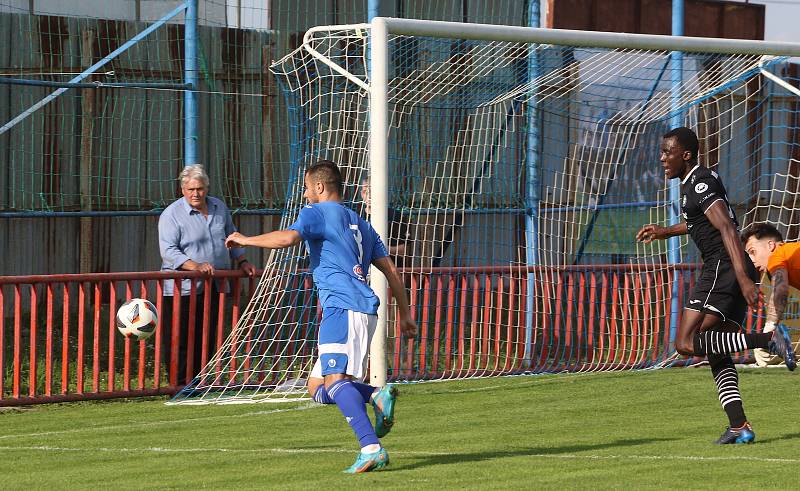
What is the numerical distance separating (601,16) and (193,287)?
15381 millimetres

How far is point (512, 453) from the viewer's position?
359 inches

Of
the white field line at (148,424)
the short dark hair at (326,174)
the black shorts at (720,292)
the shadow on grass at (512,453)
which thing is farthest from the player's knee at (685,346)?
the white field line at (148,424)

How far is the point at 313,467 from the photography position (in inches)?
336

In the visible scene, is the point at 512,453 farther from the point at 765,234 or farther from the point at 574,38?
the point at 574,38

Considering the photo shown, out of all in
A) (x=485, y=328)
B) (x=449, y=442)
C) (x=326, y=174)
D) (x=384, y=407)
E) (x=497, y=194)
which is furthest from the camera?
(x=497, y=194)

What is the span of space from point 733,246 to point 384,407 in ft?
8.53

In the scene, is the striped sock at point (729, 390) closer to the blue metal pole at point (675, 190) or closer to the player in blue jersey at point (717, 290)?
the player in blue jersey at point (717, 290)

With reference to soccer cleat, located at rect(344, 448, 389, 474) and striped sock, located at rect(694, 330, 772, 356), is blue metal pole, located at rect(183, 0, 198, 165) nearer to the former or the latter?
striped sock, located at rect(694, 330, 772, 356)

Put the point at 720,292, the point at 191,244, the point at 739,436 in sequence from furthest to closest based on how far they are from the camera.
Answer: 1. the point at 191,244
2. the point at 720,292
3. the point at 739,436

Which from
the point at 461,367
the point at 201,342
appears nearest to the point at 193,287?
the point at 201,342

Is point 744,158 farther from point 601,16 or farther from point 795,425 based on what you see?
point 795,425

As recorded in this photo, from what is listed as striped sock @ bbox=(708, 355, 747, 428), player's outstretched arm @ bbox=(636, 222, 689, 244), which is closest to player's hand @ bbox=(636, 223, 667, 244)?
player's outstretched arm @ bbox=(636, 222, 689, 244)

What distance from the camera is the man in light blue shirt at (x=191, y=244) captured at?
1284 cm

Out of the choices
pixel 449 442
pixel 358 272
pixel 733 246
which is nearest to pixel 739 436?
pixel 733 246
